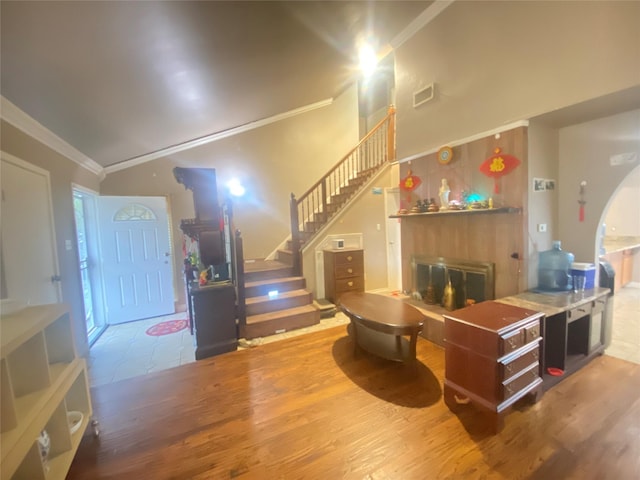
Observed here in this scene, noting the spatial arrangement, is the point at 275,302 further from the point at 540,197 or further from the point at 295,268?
the point at 540,197

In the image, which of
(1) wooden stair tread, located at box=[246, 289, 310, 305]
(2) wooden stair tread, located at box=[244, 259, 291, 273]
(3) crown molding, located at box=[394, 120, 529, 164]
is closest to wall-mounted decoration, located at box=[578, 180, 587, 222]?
(3) crown molding, located at box=[394, 120, 529, 164]

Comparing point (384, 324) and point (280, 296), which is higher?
point (384, 324)

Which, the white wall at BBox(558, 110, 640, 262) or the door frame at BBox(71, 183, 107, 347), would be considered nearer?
the white wall at BBox(558, 110, 640, 262)

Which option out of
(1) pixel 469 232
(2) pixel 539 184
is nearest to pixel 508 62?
(2) pixel 539 184

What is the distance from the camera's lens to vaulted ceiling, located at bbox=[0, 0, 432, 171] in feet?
4.71

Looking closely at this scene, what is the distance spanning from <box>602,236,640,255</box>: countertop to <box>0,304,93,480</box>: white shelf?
6072 millimetres

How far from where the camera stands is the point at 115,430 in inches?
76.1

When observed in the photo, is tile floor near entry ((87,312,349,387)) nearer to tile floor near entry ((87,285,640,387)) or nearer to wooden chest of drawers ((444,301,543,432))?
tile floor near entry ((87,285,640,387))

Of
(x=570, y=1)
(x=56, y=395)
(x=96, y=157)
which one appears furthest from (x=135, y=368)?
(x=570, y=1)

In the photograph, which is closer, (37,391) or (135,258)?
(37,391)

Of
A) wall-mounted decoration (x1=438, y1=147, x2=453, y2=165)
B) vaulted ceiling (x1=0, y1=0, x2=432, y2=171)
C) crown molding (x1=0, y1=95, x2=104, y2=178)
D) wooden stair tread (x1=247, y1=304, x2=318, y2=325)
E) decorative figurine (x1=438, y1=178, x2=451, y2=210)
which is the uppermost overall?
vaulted ceiling (x1=0, y1=0, x2=432, y2=171)

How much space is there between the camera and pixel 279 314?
3.67 m

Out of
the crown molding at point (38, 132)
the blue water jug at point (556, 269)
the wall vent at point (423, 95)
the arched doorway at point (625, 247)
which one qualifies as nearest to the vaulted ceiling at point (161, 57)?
the crown molding at point (38, 132)

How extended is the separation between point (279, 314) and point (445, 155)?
2.83m
